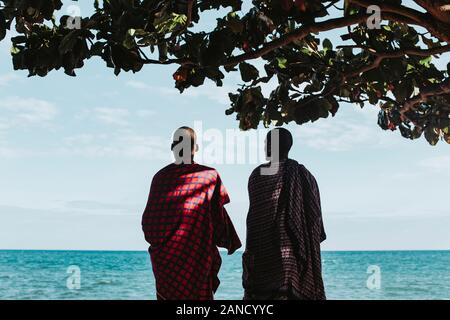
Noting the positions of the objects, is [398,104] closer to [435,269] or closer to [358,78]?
[358,78]

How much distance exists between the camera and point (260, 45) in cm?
607

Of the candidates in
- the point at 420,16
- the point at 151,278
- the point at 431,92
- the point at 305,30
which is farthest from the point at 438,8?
the point at 151,278

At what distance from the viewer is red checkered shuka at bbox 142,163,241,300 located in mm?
5270

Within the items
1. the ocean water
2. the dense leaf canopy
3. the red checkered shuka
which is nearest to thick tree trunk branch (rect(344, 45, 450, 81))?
the dense leaf canopy

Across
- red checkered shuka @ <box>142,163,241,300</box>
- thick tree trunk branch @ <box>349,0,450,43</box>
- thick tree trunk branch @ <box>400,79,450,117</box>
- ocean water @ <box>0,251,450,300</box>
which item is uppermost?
thick tree trunk branch @ <box>349,0,450,43</box>

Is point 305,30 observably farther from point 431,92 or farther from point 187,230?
point 431,92

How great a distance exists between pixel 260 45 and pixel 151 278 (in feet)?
109

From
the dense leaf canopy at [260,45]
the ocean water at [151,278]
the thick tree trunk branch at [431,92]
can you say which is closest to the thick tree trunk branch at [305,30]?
the dense leaf canopy at [260,45]

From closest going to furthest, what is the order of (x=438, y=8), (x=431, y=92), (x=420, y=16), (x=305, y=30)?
(x=438, y=8) → (x=420, y=16) → (x=305, y=30) → (x=431, y=92)

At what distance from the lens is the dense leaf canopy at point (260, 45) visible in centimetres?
523

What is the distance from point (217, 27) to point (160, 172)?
1.42 m

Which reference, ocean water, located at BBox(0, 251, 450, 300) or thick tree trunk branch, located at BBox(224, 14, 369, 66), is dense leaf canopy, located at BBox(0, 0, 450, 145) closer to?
thick tree trunk branch, located at BBox(224, 14, 369, 66)

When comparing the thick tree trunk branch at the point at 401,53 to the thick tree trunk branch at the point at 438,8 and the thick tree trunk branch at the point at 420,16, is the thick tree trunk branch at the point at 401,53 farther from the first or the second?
the thick tree trunk branch at the point at 438,8

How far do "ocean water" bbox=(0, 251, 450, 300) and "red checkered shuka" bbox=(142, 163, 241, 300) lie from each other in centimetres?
1505
